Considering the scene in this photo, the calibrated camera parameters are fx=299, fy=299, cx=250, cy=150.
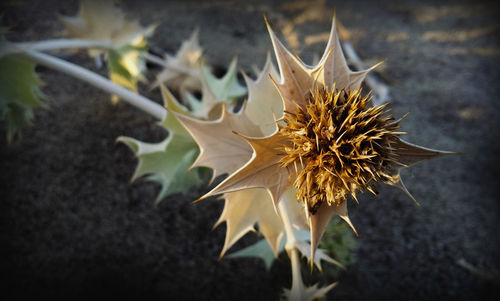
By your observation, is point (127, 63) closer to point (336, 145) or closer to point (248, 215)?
point (248, 215)

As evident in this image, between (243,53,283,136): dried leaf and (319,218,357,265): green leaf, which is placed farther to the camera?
(319,218,357,265): green leaf

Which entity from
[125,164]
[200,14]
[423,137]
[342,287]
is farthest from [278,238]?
[200,14]

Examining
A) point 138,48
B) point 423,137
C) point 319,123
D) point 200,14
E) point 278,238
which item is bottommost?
point 278,238

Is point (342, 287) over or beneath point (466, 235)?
beneath

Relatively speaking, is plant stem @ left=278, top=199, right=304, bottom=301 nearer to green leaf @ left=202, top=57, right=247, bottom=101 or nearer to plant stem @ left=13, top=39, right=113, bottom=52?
green leaf @ left=202, top=57, right=247, bottom=101

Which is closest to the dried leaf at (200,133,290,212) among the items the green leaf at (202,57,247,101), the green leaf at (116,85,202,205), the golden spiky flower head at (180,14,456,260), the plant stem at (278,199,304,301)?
the golden spiky flower head at (180,14,456,260)

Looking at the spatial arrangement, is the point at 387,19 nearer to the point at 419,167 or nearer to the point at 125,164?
the point at 419,167

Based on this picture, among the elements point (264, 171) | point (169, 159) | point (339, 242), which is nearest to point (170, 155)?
point (169, 159)

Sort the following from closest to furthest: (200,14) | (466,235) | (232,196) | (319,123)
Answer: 1. (319,123)
2. (232,196)
3. (466,235)
4. (200,14)
